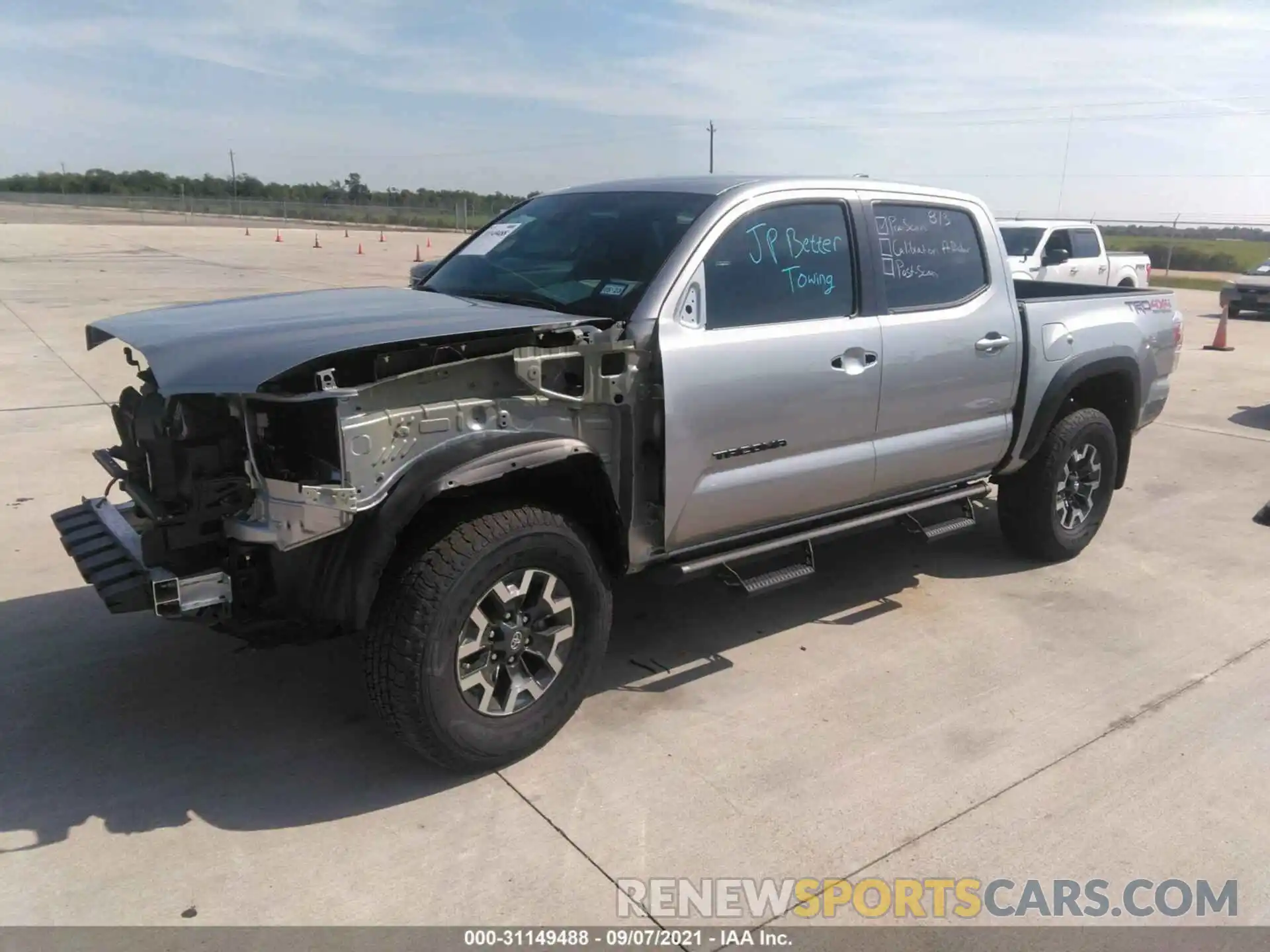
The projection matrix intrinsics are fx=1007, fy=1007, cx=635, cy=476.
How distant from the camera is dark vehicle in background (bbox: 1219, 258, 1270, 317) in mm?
18938

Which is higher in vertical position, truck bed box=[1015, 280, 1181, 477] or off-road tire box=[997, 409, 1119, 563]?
truck bed box=[1015, 280, 1181, 477]

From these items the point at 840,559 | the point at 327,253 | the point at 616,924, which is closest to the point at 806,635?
the point at 840,559

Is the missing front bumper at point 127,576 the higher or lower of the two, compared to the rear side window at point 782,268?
lower

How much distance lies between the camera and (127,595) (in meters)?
3.08

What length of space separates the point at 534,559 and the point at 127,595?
4.12ft

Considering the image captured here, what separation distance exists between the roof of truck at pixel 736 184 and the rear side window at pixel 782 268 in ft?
0.34

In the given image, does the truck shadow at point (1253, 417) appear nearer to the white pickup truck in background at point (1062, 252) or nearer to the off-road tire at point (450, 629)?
the white pickup truck in background at point (1062, 252)

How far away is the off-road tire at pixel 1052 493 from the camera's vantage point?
5.39 meters

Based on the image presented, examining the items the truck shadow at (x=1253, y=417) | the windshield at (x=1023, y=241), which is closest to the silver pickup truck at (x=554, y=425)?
the truck shadow at (x=1253, y=417)

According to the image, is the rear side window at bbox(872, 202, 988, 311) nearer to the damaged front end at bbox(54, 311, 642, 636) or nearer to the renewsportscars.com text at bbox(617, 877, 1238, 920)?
the damaged front end at bbox(54, 311, 642, 636)

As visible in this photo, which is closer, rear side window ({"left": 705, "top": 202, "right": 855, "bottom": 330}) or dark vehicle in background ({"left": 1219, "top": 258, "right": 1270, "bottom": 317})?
rear side window ({"left": 705, "top": 202, "right": 855, "bottom": 330})

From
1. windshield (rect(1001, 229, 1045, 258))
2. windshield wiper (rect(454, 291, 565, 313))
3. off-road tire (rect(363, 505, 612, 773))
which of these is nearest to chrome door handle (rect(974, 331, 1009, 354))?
windshield wiper (rect(454, 291, 565, 313))

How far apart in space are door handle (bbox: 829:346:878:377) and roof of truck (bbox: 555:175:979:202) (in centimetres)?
74

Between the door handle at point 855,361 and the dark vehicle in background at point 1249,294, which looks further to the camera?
the dark vehicle in background at point 1249,294
